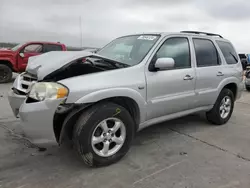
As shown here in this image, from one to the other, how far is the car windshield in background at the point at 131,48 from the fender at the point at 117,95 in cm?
50

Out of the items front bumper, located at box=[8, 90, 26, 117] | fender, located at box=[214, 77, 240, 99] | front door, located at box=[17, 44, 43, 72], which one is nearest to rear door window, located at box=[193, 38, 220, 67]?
fender, located at box=[214, 77, 240, 99]

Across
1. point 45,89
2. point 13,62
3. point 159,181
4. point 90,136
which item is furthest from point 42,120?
point 13,62

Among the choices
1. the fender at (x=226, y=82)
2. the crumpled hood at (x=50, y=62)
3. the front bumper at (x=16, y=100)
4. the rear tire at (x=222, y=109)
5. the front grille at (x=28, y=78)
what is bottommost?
the rear tire at (x=222, y=109)

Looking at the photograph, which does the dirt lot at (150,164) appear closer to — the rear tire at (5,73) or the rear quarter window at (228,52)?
the rear quarter window at (228,52)

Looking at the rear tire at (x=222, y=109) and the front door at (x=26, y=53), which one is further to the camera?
the front door at (x=26, y=53)

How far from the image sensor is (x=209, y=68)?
4.72 metres

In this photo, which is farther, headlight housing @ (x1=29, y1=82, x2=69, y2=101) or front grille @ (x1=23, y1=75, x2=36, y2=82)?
front grille @ (x1=23, y1=75, x2=36, y2=82)

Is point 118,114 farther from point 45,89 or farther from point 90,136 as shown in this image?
point 45,89

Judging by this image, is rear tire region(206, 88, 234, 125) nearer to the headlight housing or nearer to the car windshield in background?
the car windshield in background

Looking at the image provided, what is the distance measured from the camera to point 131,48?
416 centimetres

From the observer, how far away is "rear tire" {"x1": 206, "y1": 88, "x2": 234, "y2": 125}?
16.7 feet

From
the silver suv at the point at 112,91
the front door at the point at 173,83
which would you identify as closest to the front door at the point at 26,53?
the silver suv at the point at 112,91

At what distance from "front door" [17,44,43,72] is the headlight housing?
9.08 m

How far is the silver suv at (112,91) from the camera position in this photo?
2923 mm
